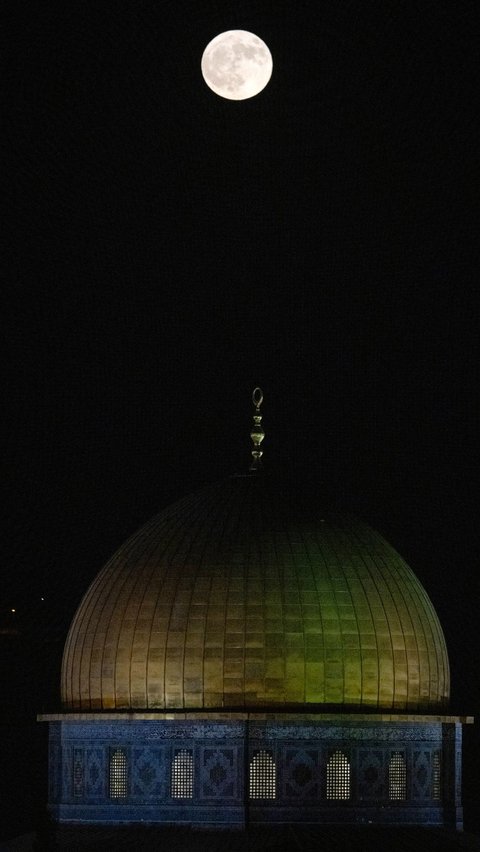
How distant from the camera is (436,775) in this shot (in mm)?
67875

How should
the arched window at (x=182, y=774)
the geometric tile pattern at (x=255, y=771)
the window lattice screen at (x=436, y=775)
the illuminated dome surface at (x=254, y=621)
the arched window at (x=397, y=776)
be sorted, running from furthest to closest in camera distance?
the window lattice screen at (x=436, y=775)
the arched window at (x=397, y=776)
the illuminated dome surface at (x=254, y=621)
the arched window at (x=182, y=774)
the geometric tile pattern at (x=255, y=771)

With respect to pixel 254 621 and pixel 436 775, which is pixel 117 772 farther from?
pixel 436 775

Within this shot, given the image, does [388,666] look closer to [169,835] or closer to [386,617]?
[386,617]

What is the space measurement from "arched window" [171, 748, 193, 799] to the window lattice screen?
6.28 m

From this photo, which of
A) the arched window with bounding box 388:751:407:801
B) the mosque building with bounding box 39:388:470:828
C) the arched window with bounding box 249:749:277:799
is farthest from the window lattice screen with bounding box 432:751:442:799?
the arched window with bounding box 249:749:277:799

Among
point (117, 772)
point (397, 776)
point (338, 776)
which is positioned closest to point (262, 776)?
point (338, 776)

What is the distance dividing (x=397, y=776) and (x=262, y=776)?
138 inches

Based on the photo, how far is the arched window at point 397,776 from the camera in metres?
66.8

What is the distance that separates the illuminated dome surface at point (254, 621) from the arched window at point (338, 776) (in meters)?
1.27

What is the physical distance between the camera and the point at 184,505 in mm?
70875

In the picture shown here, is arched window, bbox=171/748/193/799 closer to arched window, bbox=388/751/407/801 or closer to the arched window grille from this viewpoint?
the arched window grille

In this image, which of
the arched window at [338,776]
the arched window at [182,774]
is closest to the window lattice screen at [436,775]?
the arched window at [338,776]

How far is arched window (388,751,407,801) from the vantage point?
6675 cm

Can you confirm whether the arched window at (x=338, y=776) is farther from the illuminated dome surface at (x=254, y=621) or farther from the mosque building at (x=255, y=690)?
the illuminated dome surface at (x=254, y=621)
